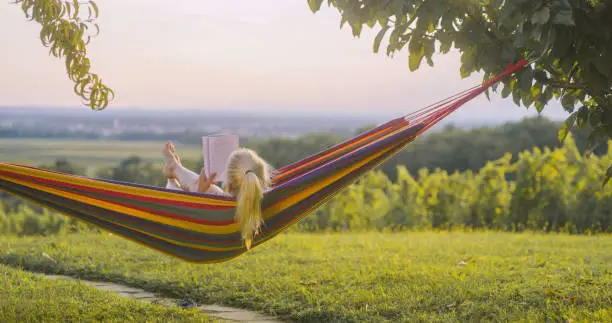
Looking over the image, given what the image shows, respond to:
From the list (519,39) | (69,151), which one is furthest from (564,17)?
(69,151)

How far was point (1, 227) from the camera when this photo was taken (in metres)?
7.63

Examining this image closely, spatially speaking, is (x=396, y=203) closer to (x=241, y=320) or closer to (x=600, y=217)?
(x=600, y=217)

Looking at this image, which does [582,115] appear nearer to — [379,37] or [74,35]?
[379,37]

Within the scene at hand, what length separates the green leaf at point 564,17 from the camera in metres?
2.05

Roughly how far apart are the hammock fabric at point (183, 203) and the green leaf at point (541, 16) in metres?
0.63

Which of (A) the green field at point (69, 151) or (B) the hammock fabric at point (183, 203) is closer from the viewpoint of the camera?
(B) the hammock fabric at point (183, 203)

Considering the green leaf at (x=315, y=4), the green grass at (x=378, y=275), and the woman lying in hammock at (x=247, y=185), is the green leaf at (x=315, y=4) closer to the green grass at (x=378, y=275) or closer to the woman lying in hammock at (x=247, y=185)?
the woman lying in hammock at (x=247, y=185)

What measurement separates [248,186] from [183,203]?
289 mm

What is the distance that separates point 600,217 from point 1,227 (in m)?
6.43

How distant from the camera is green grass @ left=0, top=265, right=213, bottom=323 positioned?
121 inches

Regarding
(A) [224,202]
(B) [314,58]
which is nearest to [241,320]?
(A) [224,202]

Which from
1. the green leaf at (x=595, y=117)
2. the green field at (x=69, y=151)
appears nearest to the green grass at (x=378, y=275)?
the green leaf at (x=595, y=117)

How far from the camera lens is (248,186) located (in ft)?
9.04

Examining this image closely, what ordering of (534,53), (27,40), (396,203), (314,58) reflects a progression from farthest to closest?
(314,58), (27,40), (396,203), (534,53)
